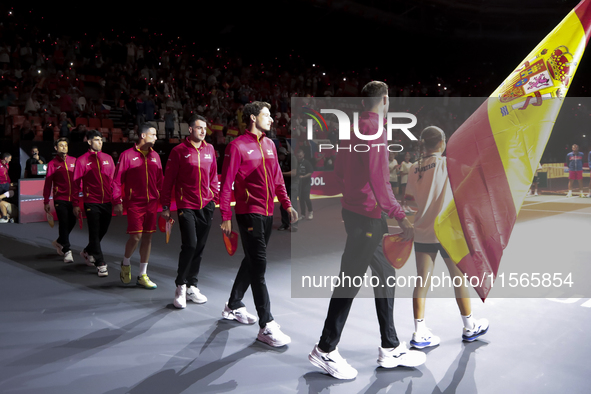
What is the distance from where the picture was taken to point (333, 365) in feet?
10.8

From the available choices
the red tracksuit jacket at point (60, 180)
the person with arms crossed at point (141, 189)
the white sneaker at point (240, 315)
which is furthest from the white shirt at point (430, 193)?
the red tracksuit jacket at point (60, 180)

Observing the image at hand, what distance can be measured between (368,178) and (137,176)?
10.8ft

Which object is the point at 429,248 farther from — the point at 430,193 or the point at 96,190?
the point at 96,190

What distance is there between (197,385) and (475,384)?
1924 millimetres

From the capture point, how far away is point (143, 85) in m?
15.2

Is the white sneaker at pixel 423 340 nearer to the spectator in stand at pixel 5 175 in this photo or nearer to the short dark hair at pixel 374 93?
the short dark hair at pixel 374 93

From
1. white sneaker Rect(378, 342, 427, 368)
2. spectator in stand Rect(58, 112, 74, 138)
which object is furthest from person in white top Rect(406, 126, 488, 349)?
spectator in stand Rect(58, 112, 74, 138)

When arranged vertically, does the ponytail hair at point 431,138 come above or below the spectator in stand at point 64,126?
below

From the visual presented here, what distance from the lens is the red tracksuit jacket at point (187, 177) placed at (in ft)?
16.1

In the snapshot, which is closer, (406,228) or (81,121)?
(406,228)

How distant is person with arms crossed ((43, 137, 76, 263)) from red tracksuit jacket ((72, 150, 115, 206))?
0.40 meters

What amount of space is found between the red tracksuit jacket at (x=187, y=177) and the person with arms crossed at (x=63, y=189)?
2.63 meters

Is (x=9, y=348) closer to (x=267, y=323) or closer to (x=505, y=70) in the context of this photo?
(x=267, y=323)

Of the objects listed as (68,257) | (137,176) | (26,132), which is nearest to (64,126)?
(26,132)
